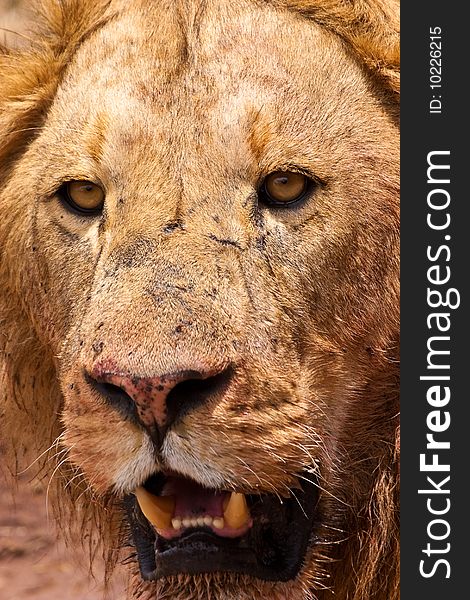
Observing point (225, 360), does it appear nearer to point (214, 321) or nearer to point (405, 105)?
point (214, 321)

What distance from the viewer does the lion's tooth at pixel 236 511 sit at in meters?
2.97

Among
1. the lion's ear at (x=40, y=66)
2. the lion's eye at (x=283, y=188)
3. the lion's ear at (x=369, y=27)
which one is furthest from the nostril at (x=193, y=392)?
the lion's ear at (x=40, y=66)

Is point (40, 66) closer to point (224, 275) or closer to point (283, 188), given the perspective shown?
point (283, 188)

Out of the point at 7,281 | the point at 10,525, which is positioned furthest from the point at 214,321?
the point at 10,525

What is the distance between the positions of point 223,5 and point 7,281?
1.01 metres

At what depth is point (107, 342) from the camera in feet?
9.23

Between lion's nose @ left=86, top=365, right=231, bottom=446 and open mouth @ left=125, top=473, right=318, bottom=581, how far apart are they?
18cm

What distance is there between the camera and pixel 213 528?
2.96 m

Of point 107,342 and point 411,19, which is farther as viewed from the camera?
point 411,19

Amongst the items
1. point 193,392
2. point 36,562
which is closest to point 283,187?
point 193,392

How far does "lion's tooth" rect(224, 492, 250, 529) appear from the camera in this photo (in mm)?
2971

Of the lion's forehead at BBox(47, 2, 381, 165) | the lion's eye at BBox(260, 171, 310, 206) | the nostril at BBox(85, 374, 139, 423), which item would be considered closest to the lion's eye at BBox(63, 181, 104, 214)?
the lion's forehead at BBox(47, 2, 381, 165)

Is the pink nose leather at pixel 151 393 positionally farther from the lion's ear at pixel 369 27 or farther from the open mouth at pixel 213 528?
the lion's ear at pixel 369 27

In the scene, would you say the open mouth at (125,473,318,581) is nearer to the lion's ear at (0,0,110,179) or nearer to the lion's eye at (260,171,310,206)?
the lion's eye at (260,171,310,206)
